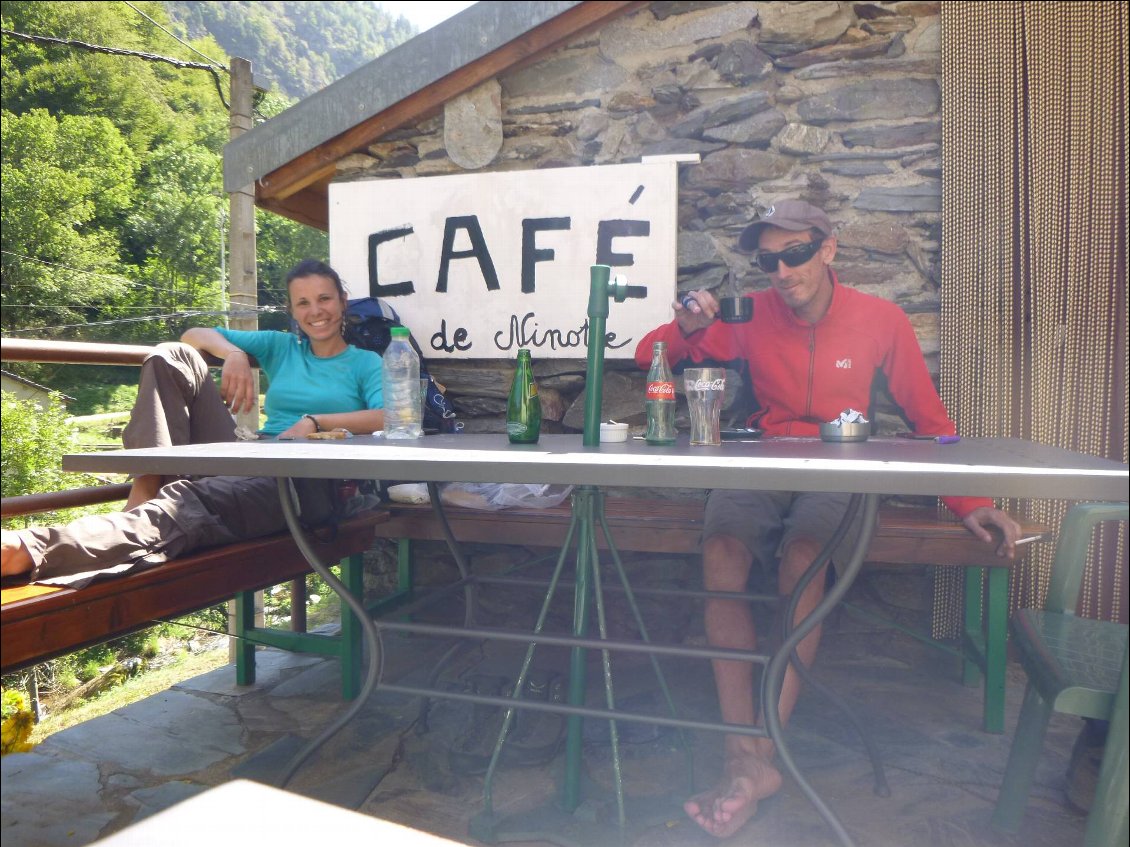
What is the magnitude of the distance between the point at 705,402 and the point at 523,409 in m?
0.44

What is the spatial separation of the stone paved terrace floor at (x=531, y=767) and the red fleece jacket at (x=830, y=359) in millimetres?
954

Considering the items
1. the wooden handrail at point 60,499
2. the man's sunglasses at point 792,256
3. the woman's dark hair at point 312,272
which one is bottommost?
the wooden handrail at point 60,499

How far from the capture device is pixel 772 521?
6.95 ft

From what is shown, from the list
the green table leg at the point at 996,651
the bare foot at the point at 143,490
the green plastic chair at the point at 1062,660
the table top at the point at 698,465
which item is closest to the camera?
the table top at the point at 698,465

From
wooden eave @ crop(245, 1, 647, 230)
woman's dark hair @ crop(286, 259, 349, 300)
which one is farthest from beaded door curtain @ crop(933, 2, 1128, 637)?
woman's dark hair @ crop(286, 259, 349, 300)

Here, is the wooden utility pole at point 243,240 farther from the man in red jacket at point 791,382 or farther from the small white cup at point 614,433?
the small white cup at point 614,433

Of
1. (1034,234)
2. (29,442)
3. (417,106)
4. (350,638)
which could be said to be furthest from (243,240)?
(29,442)

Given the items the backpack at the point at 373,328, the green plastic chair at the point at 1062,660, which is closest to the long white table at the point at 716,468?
the green plastic chair at the point at 1062,660

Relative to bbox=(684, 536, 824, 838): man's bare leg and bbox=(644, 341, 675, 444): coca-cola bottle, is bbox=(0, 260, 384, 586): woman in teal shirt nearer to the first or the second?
bbox=(644, 341, 675, 444): coca-cola bottle

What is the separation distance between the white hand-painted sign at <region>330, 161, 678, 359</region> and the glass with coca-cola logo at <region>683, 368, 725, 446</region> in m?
1.25

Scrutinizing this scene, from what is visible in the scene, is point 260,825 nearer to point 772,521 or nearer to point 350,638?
point 772,521

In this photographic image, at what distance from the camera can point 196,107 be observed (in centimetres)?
3356

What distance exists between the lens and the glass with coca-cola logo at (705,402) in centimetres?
183

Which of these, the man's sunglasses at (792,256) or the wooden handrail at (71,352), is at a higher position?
the man's sunglasses at (792,256)
